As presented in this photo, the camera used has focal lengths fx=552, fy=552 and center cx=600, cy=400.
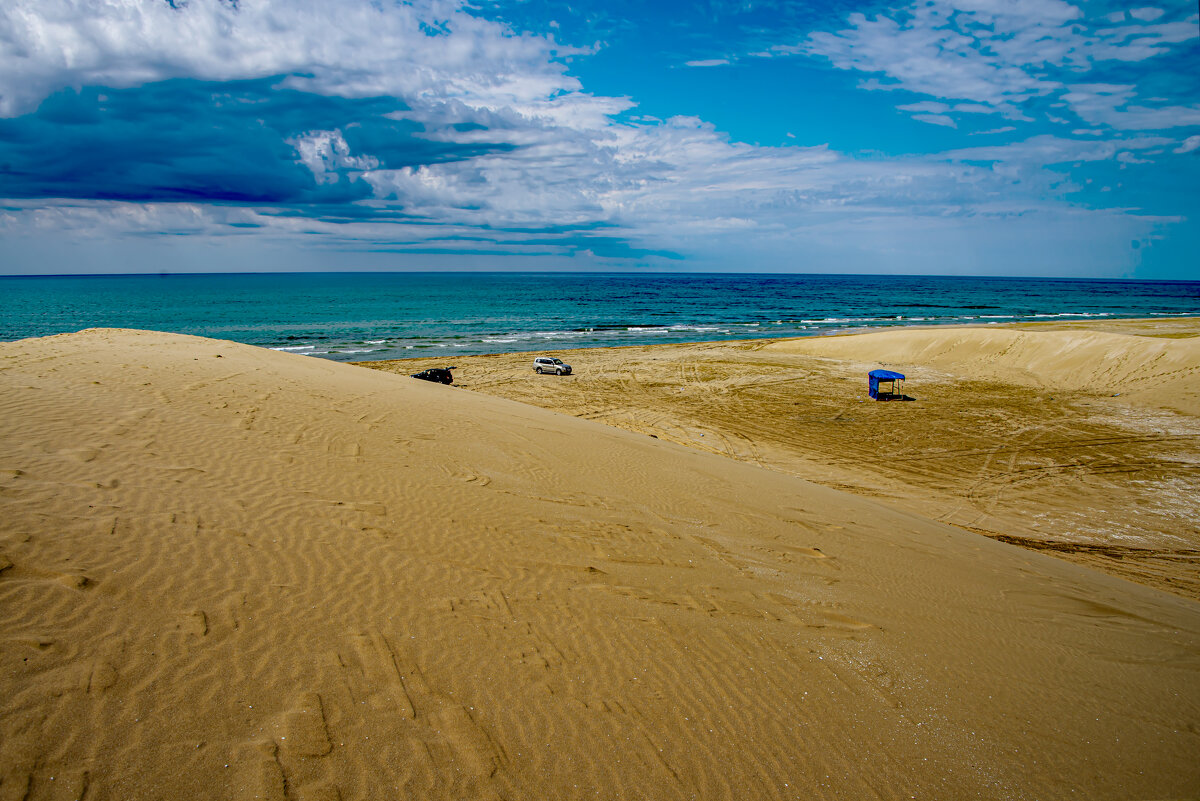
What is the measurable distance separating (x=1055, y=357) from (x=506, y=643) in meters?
38.1

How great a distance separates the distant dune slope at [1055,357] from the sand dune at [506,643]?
24356mm

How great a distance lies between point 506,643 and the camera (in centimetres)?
528

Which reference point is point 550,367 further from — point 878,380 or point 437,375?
point 878,380

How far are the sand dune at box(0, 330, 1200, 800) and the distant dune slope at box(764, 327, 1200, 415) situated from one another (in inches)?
959

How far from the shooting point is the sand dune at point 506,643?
3.93 metres

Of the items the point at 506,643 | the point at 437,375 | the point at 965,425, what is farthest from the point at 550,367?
the point at 506,643

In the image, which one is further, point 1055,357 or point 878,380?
point 1055,357

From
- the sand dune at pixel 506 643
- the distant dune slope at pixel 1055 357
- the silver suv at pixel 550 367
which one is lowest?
the silver suv at pixel 550 367

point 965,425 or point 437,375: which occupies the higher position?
point 965,425

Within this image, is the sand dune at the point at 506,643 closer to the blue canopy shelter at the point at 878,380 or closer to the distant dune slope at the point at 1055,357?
the blue canopy shelter at the point at 878,380

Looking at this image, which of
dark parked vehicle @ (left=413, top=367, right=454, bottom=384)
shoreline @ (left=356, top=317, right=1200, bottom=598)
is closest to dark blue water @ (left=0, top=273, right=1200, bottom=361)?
shoreline @ (left=356, top=317, right=1200, bottom=598)

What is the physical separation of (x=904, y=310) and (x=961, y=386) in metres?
62.6

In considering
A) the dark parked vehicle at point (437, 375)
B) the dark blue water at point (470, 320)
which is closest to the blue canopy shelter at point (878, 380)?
the dark parked vehicle at point (437, 375)

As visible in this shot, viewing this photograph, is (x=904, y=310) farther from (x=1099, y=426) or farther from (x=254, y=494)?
(x=254, y=494)
